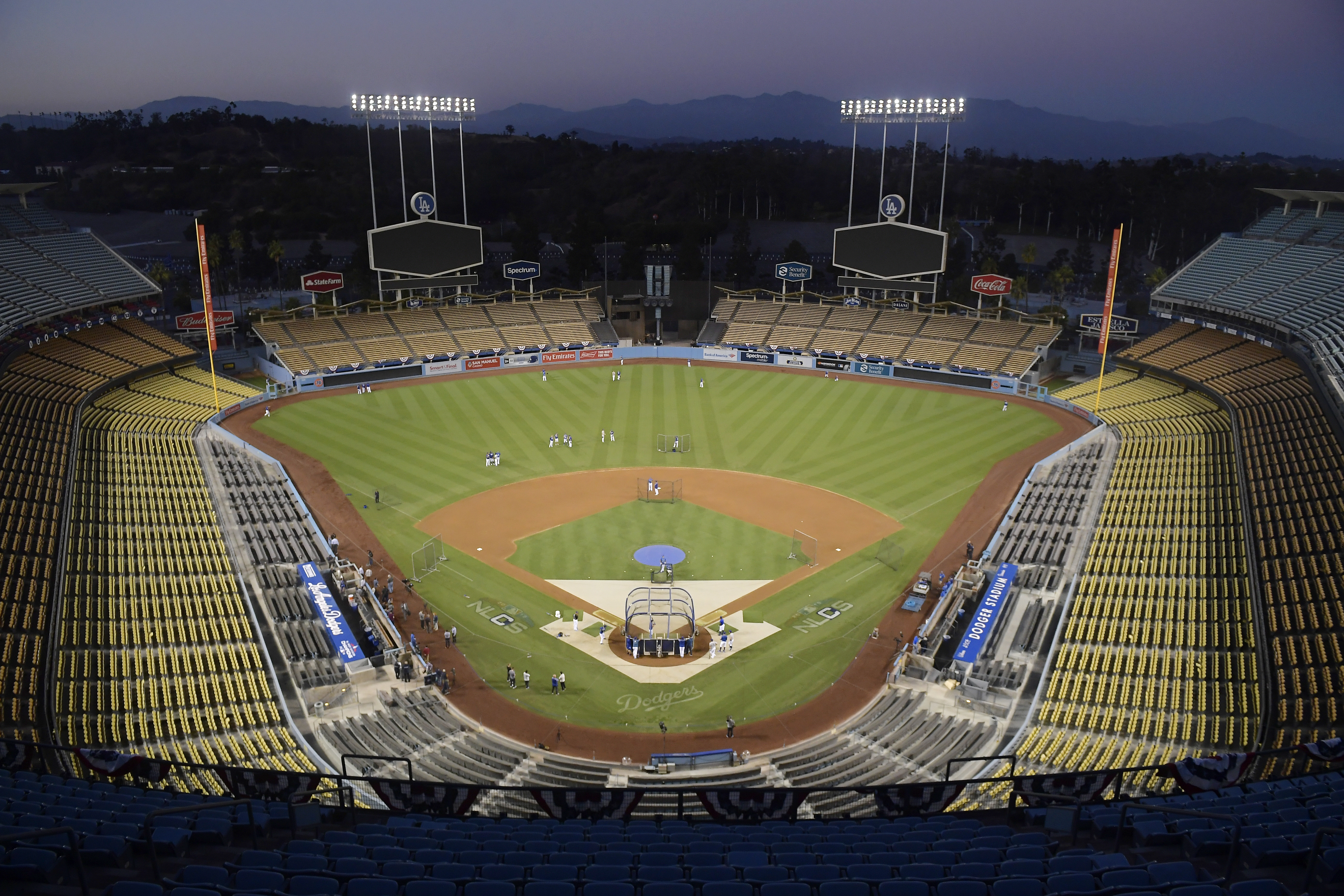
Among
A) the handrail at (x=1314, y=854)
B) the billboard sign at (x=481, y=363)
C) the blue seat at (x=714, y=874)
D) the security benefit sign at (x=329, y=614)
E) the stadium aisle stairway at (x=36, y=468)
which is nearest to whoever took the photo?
the handrail at (x=1314, y=854)

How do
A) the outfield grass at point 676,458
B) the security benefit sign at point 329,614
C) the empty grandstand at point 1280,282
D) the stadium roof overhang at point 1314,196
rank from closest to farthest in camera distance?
the security benefit sign at point 329,614
the outfield grass at point 676,458
the empty grandstand at point 1280,282
the stadium roof overhang at point 1314,196

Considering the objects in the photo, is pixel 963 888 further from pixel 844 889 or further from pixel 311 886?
pixel 311 886

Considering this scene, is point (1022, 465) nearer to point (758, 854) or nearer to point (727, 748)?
point (727, 748)

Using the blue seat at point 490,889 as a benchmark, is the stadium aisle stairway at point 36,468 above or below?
below

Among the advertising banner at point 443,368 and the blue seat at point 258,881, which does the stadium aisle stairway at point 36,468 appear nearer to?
the blue seat at point 258,881

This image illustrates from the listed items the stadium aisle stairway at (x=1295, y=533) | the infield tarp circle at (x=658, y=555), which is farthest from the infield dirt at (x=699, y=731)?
the stadium aisle stairway at (x=1295, y=533)

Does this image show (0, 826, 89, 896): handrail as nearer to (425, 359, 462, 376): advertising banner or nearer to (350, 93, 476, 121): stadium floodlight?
(425, 359, 462, 376): advertising banner

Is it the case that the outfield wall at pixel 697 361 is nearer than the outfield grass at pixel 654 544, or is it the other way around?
the outfield grass at pixel 654 544
